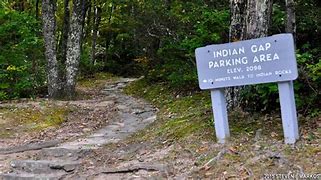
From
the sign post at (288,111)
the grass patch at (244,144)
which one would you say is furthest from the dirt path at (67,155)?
the sign post at (288,111)

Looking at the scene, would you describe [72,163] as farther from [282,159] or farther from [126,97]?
[126,97]

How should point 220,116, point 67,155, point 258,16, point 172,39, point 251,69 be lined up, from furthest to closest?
point 172,39 → point 67,155 → point 258,16 → point 220,116 → point 251,69

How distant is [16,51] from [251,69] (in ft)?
34.7

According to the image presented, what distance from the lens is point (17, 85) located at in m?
13.8

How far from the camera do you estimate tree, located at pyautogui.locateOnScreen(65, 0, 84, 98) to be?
42.7 ft

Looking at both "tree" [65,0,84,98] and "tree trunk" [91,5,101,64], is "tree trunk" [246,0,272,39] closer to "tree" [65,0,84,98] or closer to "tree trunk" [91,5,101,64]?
"tree" [65,0,84,98]

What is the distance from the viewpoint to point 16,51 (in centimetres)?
1363

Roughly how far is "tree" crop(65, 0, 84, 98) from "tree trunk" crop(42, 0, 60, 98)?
414 millimetres

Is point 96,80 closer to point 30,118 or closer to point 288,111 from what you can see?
point 30,118

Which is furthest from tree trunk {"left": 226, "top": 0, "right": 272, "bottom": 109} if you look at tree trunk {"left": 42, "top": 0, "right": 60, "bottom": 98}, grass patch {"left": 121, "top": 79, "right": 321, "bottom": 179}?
tree trunk {"left": 42, "top": 0, "right": 60, "bottom": 98}

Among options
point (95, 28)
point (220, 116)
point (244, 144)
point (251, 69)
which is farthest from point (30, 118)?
point (95, 28)

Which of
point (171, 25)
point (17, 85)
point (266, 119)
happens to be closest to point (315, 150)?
point (266, 119)

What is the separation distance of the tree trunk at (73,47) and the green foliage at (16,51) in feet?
4.75

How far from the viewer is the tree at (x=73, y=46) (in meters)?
13.0
